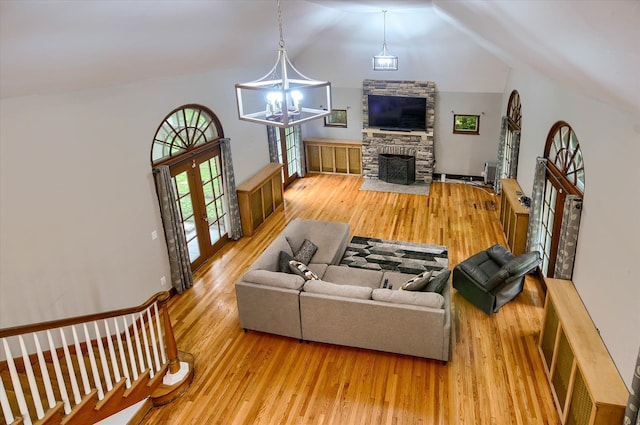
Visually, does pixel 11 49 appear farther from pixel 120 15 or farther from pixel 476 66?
pixel 476 66

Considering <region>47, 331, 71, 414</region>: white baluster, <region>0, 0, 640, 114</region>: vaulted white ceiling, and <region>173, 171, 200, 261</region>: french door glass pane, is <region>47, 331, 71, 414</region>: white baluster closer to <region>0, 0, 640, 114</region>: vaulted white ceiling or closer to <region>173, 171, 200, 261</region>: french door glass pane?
<region>0, 0, 640, 114</region>: vaulted white ceiling

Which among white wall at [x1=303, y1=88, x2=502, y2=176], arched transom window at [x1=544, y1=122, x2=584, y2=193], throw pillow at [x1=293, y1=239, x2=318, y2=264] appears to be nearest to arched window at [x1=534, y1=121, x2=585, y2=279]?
arched transom window at [x1=544, y1=122, x2=584, y2=193]

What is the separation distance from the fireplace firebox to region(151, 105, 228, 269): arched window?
4.84 meters

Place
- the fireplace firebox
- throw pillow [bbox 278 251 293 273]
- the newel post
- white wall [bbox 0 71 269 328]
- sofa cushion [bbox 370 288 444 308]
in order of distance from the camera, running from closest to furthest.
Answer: white wall [bbox 0 71 269 328]
the newel post
sofa cushion [bbox 370 288 444 308]
throw pillow [bbox 278 251 293 273]
the fireplace firebox

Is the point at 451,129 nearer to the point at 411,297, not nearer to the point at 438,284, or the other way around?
the point at 438,284

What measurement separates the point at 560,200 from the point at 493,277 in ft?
4.43

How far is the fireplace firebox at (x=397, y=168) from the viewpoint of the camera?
11461 millimetres

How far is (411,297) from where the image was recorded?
17.2 ft

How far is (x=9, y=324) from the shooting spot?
4.42 meters

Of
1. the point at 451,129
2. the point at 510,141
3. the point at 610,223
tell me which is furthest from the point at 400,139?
the point at 610,223

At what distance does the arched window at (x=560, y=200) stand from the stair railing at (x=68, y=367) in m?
4.62

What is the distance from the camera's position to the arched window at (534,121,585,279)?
207 inches

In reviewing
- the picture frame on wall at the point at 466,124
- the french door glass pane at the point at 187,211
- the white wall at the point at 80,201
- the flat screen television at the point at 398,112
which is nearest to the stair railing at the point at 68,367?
the white wall at the point at 80,201

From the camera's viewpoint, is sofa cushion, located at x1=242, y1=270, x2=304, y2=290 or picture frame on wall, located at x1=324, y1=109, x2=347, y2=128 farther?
picture frame on wall, located at x1=324, y1=109, x2=347, y2=128
